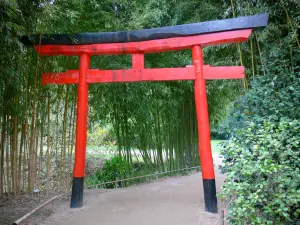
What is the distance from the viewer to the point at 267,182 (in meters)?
2.29

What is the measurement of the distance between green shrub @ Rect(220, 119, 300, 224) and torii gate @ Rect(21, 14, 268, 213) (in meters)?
1.06

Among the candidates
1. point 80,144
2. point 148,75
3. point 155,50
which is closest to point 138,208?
point 80,144

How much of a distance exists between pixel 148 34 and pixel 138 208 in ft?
7.34

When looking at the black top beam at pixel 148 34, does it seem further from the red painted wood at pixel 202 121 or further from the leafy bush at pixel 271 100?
the leafy bush at pixel 271 100

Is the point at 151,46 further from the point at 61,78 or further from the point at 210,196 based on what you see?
the point at 210,196

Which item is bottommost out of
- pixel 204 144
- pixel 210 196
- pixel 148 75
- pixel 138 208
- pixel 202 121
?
pixel 138 208

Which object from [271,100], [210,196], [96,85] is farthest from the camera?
[96,85]

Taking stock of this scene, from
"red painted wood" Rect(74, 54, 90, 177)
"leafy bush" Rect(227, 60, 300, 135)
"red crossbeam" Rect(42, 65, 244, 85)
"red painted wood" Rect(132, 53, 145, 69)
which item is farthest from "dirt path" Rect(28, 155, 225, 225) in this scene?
"red painted wood" Rect(132, 53, 145, 69)

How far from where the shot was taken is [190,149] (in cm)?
677

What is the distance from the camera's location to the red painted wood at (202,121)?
3.56 meters

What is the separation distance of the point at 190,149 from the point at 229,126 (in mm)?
3468

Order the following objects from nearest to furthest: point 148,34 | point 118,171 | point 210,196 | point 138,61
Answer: point 210,196 → point 148,34 → point 138,61 → point 118,171

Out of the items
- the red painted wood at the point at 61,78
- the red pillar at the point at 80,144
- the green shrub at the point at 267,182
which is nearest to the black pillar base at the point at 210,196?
the green shrub at the point at 267,182

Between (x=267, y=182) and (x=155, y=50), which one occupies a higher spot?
(x=155, y=50)
